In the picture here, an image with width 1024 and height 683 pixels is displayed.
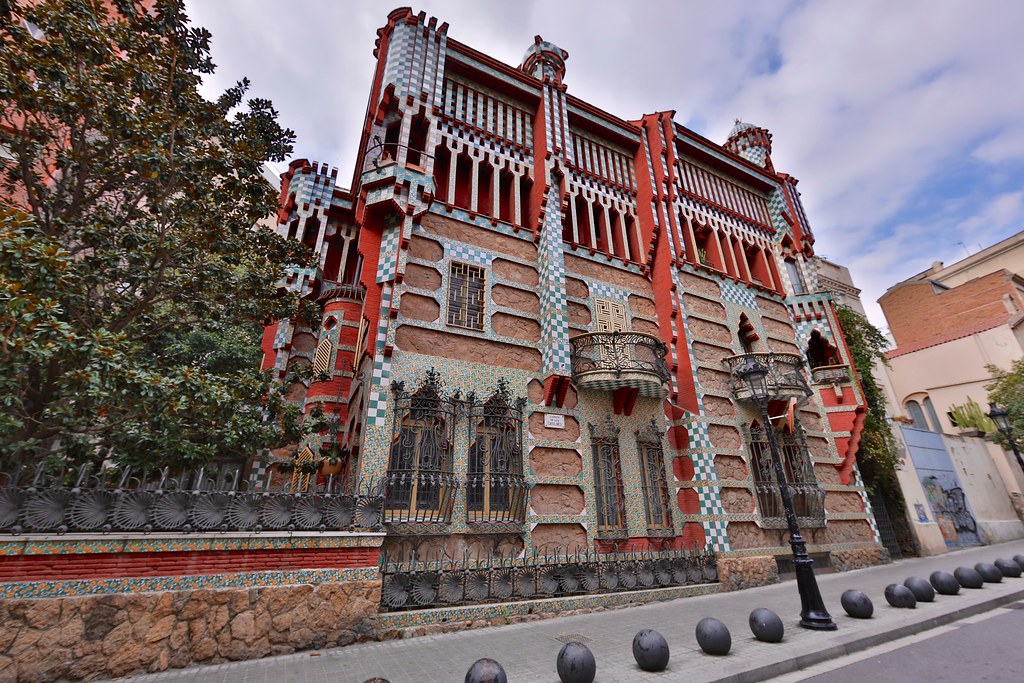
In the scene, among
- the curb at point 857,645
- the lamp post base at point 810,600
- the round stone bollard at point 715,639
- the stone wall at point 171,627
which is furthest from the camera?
the lamp post base at point 810,600

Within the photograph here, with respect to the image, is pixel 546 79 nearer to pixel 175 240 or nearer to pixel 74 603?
pixel 175 240

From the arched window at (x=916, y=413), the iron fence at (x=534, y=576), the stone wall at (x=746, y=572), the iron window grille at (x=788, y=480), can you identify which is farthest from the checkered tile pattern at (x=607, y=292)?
the arched window at (x=916, y=413)

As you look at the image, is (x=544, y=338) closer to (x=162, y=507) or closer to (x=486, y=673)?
(x=162, y=507)

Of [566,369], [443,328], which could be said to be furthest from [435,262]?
[566,369]

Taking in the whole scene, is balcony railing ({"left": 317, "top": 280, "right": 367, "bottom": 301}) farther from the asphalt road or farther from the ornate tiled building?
the asphalt road

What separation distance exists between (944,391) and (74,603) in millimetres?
41425

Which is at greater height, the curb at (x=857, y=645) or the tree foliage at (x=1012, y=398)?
the tree foliage at (x=1012, y=398)

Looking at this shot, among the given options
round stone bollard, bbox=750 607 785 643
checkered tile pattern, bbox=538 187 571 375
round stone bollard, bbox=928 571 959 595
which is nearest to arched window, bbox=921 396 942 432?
round stone bollard, bbox=928 571 959 595

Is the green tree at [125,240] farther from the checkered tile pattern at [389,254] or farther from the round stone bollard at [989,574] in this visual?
the round stone bollard at [989,574]

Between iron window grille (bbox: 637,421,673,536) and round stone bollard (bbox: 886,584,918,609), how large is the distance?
192 inches

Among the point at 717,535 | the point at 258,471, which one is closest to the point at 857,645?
the point at 717,535

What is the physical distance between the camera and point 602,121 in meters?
15.8

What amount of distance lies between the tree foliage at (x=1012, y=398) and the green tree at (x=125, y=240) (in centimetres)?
2962

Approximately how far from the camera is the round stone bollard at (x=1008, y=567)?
9.63m
